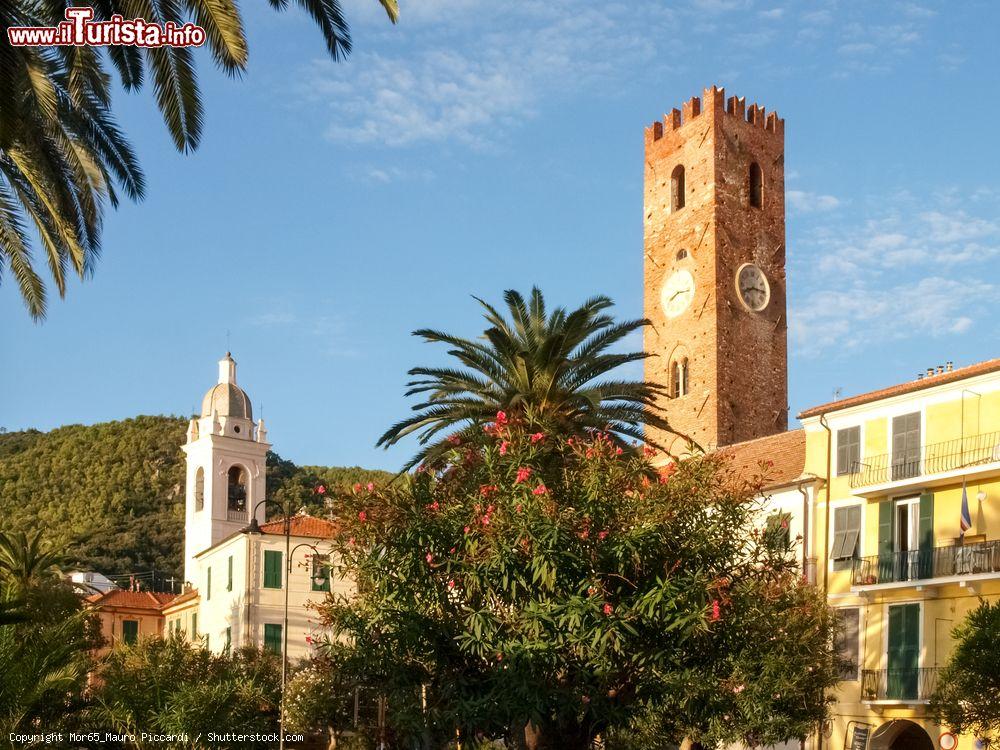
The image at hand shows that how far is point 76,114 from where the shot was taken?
833 inches

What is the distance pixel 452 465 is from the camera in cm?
Answer: 2555

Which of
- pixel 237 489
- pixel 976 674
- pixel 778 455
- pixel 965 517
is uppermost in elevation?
pixel 778 455

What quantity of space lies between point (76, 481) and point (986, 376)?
7544 cm

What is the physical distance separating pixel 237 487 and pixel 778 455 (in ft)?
A: 117

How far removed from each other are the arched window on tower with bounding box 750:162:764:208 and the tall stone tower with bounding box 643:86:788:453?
0.14 feet

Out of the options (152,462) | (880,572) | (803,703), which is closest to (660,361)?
(880,572)

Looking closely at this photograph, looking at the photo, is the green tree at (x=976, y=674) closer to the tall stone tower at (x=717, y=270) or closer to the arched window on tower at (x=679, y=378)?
the tall stone tower at (x=717, y=270)

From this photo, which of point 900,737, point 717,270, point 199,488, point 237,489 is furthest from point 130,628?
point 900,737

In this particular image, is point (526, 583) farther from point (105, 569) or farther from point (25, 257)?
point (105, 569)

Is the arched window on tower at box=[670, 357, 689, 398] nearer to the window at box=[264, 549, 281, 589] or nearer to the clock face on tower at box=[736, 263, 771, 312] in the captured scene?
the clock face on tower at box=[736, 263, 771, 312]

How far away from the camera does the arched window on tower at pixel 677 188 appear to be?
6135 cm

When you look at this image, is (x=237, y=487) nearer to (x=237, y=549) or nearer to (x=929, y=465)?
(x=237, y=549)

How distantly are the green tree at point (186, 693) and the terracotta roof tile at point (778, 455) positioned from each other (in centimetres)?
1502

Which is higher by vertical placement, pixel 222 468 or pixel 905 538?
pixel 222 468
